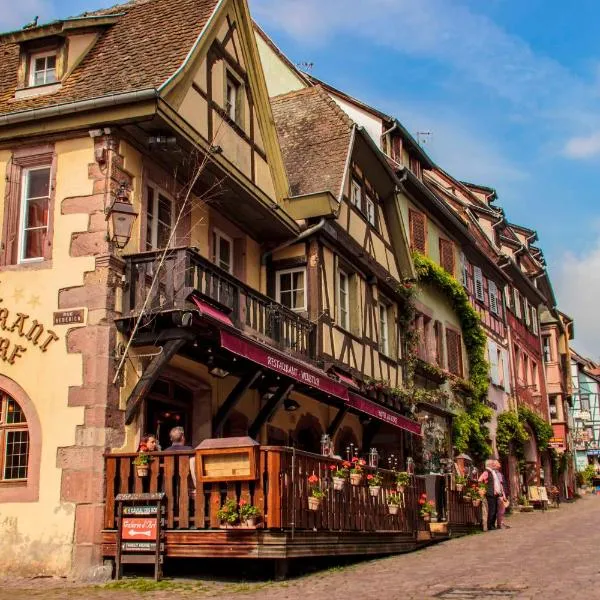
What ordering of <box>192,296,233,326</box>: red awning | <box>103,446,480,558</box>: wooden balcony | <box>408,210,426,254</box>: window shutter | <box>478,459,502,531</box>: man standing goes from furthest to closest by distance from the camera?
<box>408,210,426,254</box>: window shutter, <box>478,459,502,531</box>: man standing, <box>192,296,233,326</box>: red awning, <box>103,446,480,558</box>: wooden balcony

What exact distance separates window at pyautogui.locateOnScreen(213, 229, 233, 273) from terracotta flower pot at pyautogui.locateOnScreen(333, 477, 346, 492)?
4.84m

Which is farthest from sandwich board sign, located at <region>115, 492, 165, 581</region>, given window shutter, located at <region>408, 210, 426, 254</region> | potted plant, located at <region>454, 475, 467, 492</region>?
window shutter, located at <region>408, 210, 426, 254</region>

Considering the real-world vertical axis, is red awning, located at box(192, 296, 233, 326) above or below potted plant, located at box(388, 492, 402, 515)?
above

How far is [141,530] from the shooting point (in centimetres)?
1131

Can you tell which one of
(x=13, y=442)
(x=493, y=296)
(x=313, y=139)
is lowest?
(x=13, y=442)

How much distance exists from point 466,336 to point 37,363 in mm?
19005

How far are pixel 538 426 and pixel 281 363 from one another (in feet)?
79.5

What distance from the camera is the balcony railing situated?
1227 cm

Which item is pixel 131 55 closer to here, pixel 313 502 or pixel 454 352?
pixel 313 502

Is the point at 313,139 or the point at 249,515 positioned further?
the point at 313,139

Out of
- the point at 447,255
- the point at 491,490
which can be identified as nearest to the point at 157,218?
the point at 491,490

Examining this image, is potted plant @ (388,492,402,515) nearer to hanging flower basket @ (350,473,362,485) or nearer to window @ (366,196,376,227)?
hanging flower basket @ (350,473,362,485)

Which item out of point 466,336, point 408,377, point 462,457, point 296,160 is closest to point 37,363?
point 296,160

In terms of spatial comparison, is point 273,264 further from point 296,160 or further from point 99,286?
point 99,286
